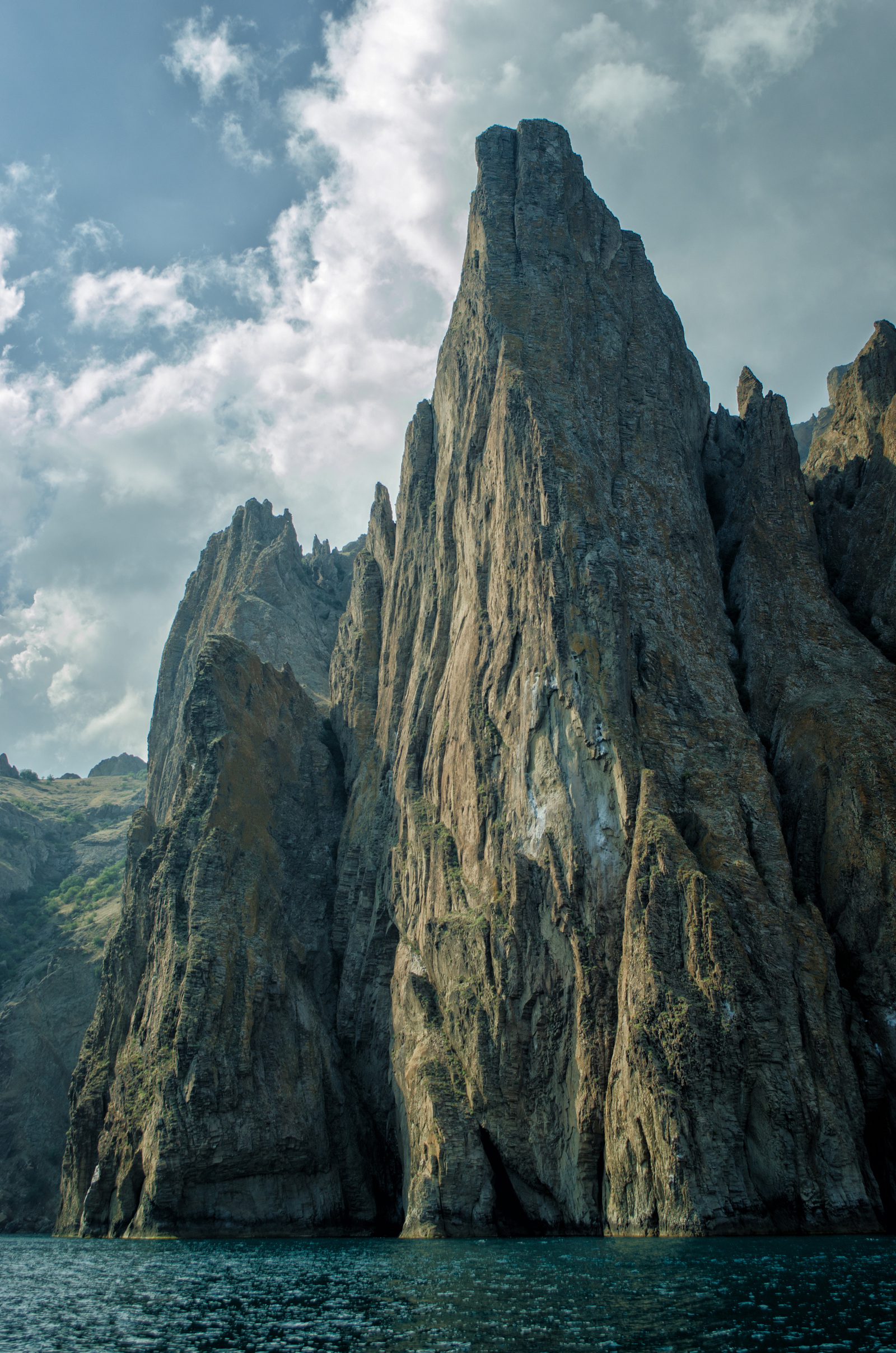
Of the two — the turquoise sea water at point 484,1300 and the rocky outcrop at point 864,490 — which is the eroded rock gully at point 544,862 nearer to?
the rocky outcrop at point 864,490

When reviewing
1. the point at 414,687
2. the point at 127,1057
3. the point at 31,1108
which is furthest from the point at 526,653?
the point at 31,1108

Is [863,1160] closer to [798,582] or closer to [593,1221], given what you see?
[593,1221]

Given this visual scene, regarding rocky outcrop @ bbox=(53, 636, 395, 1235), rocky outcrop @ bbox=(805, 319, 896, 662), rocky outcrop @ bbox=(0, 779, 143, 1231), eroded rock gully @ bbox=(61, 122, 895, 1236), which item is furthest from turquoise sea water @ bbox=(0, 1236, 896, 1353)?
rocky outcrop @ bbox=(0, 779, 143, 1231)

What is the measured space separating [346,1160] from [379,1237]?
4791 millimetres

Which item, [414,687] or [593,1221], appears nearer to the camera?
[593,1221]

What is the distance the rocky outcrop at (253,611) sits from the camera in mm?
100438

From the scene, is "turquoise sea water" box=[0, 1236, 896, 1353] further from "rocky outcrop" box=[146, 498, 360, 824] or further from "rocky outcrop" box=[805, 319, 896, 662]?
"rocky outcrop" box=[146, 498, 360, 824]

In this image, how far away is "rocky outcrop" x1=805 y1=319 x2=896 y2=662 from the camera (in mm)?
57469

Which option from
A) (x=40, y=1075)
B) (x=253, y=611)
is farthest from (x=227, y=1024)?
(x=253, y=611)

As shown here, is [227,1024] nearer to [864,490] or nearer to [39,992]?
[39,992]

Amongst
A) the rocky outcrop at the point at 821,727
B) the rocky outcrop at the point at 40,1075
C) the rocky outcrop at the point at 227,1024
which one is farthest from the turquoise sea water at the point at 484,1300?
the rocky outcrop at the point at 40,1075

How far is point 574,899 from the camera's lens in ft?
152

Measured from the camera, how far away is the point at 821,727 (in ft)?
162

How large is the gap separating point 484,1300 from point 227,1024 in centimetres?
3338
